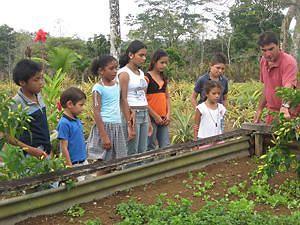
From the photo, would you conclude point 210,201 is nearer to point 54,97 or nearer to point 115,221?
point 115,221

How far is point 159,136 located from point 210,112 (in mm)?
649

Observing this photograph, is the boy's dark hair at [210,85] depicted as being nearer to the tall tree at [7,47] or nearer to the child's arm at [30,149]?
the child's arm at [30,149]

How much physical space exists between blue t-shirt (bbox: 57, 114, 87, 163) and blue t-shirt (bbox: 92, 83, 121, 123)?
17.9 inches

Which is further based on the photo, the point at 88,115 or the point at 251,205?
the point at 88,115

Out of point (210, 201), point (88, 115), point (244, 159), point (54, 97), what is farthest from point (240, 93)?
point (210, 201)

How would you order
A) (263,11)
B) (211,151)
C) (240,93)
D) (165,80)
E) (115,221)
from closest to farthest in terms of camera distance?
(115,221)
(211,151)
(165,80)
(240,93)
(263,11)

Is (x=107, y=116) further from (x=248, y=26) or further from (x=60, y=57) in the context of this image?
(x=248, y=26)

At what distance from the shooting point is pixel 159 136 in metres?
5.07

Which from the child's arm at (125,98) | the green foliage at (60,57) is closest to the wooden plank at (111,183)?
the child's arm at (125,98)

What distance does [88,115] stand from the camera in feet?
24.6

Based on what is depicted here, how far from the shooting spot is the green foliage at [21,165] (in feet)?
9.64

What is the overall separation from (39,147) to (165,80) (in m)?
1.83

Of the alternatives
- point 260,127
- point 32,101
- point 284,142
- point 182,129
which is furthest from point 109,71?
point 182,129

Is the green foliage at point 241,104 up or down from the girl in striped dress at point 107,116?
down
